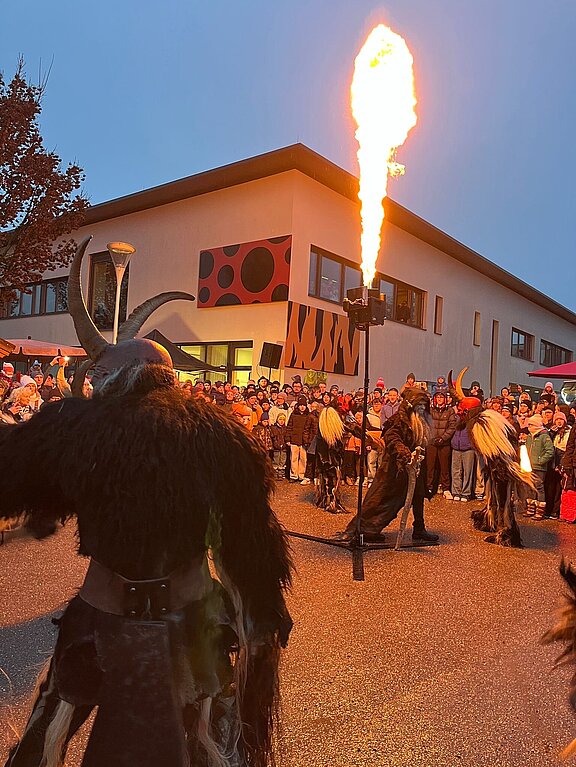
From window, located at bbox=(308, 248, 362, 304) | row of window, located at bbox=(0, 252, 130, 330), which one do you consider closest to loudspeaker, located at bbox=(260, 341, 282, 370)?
window, located at bbox=(308, 248, 362, 304)

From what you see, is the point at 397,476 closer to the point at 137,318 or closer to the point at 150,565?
the point at 137,318

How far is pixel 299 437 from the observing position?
12.9 metres

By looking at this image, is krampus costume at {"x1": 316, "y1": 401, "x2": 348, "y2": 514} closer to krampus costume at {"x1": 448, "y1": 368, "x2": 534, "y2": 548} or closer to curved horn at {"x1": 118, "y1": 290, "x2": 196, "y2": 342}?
krampus costume at {"x1": 448, "y1": 368, "x2": 534, "y2": 548}

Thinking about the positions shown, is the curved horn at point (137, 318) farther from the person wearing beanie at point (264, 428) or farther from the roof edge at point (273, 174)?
the roof edge at point (273, 174)

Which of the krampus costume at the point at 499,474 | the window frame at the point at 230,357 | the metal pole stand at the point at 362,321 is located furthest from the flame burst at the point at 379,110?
the window frame at the point at 230,357

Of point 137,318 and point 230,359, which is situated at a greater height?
point 230,359

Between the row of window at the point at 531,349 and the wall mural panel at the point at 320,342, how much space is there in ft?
53.3

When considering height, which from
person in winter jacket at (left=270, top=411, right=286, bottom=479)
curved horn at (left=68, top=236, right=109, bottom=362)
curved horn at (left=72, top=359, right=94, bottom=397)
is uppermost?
curved horn at (left=68, top=236, right=109, bottom=362)

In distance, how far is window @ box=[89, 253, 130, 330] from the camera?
968 inches

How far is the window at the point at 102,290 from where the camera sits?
24578 millimetres

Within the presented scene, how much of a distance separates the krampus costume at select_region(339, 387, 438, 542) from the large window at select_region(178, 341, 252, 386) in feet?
39.2

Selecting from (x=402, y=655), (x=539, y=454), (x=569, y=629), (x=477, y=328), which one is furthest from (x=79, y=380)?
(x=477, y=328)

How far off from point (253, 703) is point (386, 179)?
23.4ft

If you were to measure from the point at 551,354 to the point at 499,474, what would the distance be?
34.9 meters
